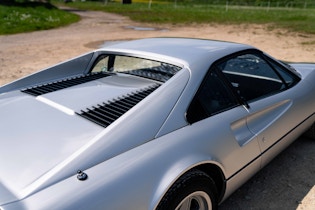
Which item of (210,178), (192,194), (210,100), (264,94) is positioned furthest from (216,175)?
(264,94)

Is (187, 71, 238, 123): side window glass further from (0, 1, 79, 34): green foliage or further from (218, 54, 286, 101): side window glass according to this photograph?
(0, 1, 79, 34): green foliage

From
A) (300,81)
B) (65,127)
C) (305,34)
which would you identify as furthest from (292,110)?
(305,34)

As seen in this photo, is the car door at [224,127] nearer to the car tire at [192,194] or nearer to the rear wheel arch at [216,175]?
the rear wheel arch at [216,175]

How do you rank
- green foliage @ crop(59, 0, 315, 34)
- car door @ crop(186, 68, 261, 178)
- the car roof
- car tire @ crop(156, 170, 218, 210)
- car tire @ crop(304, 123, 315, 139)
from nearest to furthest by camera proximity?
1. car tire @ crop(156, 170, 218, 210)
2. car door @ crop(186, 68, 261, 178)
3. the car roof
4. car tire @ crop(304, 123, 315, 139)
5. green foliage @ crop(59, 0, 315, 34)

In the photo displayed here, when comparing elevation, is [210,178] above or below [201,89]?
below

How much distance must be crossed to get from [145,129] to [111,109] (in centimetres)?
40

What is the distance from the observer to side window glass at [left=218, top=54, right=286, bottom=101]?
305 centimetres

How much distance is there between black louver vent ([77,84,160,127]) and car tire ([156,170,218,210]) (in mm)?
587

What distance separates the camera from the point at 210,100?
90.1 inches

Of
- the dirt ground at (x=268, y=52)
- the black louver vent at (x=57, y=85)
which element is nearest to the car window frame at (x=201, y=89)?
the dirt ground at (x=268, y=52)

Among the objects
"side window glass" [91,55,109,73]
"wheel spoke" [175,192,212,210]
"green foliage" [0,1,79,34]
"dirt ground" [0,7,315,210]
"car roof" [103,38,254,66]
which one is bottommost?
"dirt ground" [0,7,315,210]

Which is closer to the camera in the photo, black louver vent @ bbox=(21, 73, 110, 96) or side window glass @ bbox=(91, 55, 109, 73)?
black louver vent @ bbox=(21, 73, 110, 96)

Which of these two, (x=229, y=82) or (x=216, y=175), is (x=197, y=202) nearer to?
(x=216, y=175)

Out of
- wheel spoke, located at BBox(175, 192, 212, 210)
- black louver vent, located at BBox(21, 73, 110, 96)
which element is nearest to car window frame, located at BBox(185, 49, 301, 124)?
wheel spoke, located at BBox(175, 192, 212, 210)
